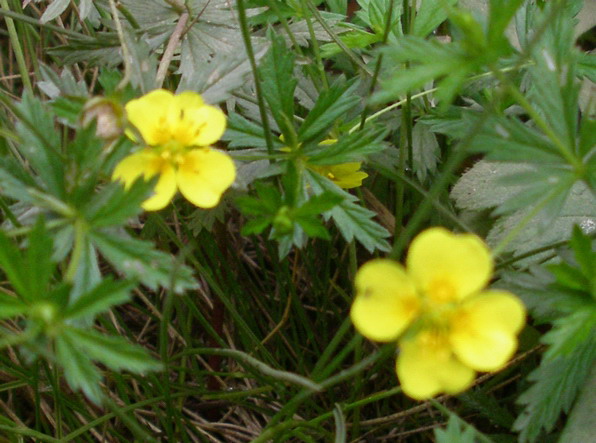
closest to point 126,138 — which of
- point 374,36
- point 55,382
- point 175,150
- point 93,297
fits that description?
point 175,150

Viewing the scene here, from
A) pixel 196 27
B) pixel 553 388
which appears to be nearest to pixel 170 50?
pixel 196 27

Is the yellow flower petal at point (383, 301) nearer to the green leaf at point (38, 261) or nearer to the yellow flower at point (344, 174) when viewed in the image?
the green leaf at point (38, 261)

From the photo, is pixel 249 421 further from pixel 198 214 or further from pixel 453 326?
pixel 453 326

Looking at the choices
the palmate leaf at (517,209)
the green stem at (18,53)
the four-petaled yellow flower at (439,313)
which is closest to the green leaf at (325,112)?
the palmate leaf at (517,209)

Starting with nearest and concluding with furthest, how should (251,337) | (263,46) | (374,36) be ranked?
(263,46), (251,337), (374,36)

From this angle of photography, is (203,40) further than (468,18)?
Yes

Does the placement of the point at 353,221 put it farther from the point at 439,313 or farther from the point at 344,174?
the point at 439,313

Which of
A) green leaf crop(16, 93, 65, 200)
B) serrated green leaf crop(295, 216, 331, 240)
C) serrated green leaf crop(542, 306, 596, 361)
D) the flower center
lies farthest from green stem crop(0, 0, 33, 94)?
serrated green leaf crop(542, 306, 596, 361)
